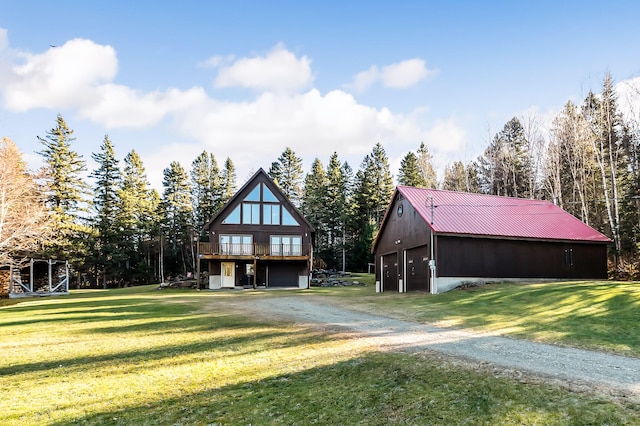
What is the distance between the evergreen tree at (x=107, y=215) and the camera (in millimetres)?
50062

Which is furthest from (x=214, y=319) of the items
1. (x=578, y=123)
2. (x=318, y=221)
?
(x=318, y=221)

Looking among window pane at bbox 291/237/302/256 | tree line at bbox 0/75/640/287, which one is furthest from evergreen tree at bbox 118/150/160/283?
window pane at bbox 291/237/302/256

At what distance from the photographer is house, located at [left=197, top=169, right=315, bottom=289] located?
35125mm

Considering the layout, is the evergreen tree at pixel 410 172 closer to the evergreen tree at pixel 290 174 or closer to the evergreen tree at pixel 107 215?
the evergreen tree at pixel 290 174

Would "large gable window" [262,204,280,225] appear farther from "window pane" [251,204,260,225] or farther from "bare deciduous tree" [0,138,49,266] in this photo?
"bare deciduous tree" [0,138,49,266]

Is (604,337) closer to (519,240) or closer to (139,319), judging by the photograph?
(139,319)

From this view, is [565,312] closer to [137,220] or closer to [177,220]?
[137,220]

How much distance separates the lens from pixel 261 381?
695 cm

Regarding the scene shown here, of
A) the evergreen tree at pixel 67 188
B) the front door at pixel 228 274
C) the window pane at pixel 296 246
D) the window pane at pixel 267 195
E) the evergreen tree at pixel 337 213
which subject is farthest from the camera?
the evergreen tree at pixel 337 213

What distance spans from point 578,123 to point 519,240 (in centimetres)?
1770

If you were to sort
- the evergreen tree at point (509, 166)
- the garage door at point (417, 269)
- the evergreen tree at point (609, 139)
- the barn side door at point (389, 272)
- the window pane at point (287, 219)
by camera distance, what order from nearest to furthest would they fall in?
the garage door at point (417, 269)
the barn side door at point (389, 272)
the evergreen tree at point (609, 139)
the window pane at point (287, 219)
the evergreen tree at point (509, 166)

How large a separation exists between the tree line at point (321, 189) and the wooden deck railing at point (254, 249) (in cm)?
898

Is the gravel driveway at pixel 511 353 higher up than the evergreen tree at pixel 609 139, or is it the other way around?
the evergreen tree at pixel 609 139

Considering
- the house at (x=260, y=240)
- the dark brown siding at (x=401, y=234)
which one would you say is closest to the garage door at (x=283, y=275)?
the house at (x=260, y=240)
